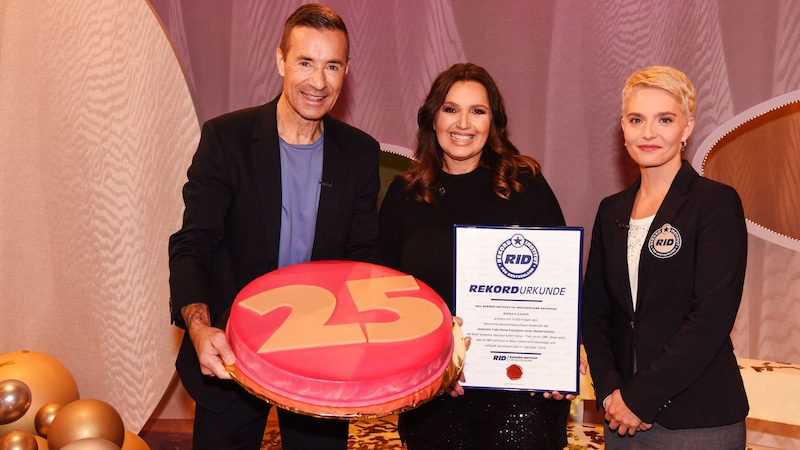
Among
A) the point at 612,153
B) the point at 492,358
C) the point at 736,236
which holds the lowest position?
the point at 492,358

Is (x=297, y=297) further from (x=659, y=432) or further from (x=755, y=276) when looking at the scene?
(x=755, y=276)

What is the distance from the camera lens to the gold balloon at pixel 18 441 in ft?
9.01

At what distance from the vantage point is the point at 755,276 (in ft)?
11.6

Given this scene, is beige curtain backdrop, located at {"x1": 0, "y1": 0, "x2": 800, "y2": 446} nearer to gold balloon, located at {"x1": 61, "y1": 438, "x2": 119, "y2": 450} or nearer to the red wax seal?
gold balloon, located at {"x1": 61, "y1": 438, "x2": 119, "y2": 450}

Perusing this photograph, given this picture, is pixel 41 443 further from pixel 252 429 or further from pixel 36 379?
pixel 252 429

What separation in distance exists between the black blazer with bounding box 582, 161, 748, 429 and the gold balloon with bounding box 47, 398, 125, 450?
2.05 meters

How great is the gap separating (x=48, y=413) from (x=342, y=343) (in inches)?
79.9

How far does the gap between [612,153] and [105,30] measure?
269 cm

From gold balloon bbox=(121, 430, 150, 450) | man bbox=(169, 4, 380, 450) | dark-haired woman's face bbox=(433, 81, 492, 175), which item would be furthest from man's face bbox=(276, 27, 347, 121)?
gold balloon bbox=(121, 430, 150, 450)

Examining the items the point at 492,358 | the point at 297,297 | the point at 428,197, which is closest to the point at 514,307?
the point at 492,358

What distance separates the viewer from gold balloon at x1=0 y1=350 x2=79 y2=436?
10.1 ft

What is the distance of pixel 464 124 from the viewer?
8.50ft

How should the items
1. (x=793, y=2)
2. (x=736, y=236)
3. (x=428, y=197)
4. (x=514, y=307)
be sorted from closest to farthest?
(x=736, y=236)
(x=514, y=307)
(x=428, y=197)
(x=793, y=2)

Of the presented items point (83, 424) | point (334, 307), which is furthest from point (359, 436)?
point (334, 307)
